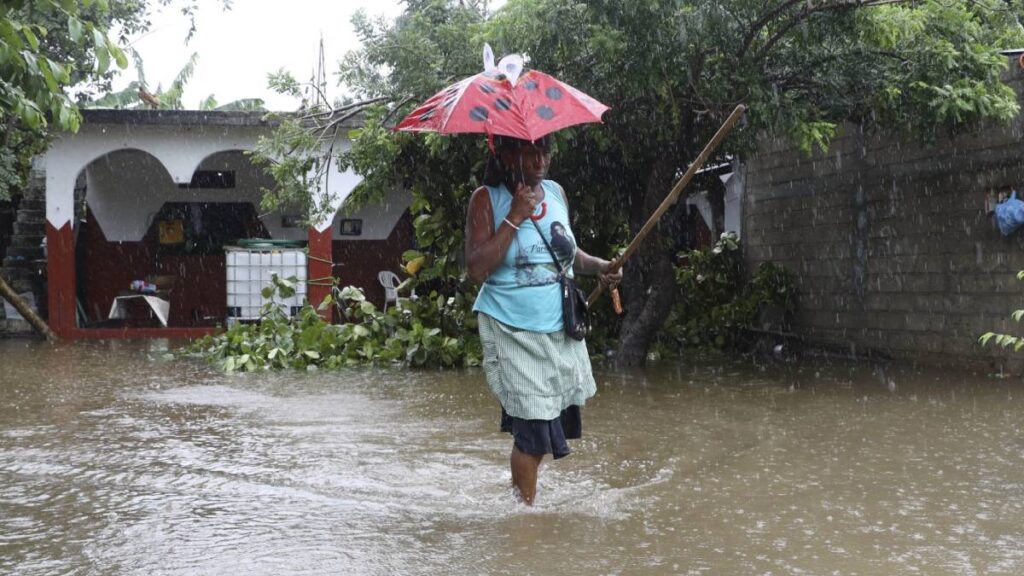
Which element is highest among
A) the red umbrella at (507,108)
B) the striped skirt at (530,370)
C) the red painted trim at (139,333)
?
the red umbrella at (507,108)

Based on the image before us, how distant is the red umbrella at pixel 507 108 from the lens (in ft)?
13.1

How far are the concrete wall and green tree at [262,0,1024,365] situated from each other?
829mm

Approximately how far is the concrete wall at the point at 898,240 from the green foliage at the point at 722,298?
0.33m

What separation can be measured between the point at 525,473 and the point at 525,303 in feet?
2.39

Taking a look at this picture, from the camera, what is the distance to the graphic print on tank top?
413cm

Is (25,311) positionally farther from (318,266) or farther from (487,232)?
(487,232)

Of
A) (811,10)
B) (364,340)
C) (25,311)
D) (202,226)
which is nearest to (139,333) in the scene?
(25,311)

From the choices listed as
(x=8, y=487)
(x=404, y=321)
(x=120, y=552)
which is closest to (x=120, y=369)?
(x=404, y=321)

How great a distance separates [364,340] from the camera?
1094 centimetres

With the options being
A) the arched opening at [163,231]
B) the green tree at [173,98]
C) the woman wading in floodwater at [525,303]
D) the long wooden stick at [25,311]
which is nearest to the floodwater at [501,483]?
the woman wading in floodwater at [525,303]

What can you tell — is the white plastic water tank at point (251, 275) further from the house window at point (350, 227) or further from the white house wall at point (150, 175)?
the house window at point (350, 227)

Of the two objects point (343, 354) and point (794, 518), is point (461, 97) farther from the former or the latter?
point (343, 354)

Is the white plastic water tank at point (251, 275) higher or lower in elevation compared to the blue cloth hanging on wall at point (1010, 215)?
lower

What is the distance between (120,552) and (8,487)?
1.52 metres
